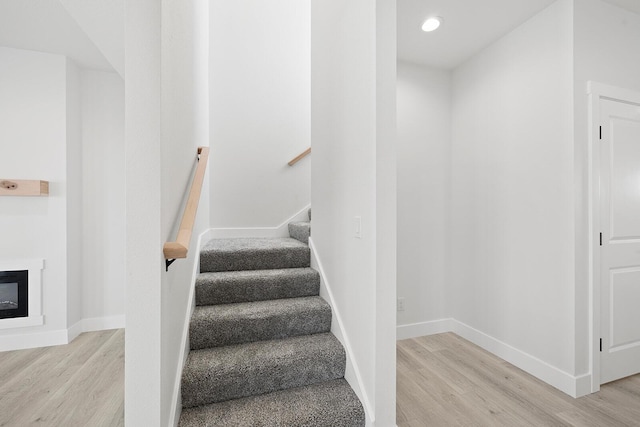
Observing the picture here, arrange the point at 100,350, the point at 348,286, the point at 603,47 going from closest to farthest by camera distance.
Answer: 1. the point at 348,286
2. the point at 603,47
3. the point at 100,350

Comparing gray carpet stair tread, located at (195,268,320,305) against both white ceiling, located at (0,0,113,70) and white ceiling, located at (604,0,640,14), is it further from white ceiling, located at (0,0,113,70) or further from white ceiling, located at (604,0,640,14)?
white ceiling, located at (604,0,640,14)

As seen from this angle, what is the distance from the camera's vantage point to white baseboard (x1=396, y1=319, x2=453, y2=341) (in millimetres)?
2727

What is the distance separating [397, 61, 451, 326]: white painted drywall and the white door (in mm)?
1159

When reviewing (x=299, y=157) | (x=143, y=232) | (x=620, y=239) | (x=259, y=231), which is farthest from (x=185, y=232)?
(x=620, y=239)

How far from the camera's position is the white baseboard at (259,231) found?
323 cm

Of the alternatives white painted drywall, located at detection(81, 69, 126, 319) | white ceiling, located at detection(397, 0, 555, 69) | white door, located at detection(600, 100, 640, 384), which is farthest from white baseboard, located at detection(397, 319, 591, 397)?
white painted drywall, located at detection(81, 69, 126, 319)

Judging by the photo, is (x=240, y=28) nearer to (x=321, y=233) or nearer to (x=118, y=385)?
(x=321, y=233)

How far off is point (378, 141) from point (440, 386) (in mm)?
1786

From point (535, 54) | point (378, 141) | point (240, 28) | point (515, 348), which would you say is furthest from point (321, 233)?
point (240, 28)

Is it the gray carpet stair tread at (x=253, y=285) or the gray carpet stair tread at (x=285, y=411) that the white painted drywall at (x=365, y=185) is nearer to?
the gray carpet stair tread at (x=285, y=411)

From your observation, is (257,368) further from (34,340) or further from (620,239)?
(620,239)

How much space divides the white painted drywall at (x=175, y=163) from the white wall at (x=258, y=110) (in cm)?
116

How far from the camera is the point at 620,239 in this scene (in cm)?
209

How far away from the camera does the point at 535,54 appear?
215 cm
